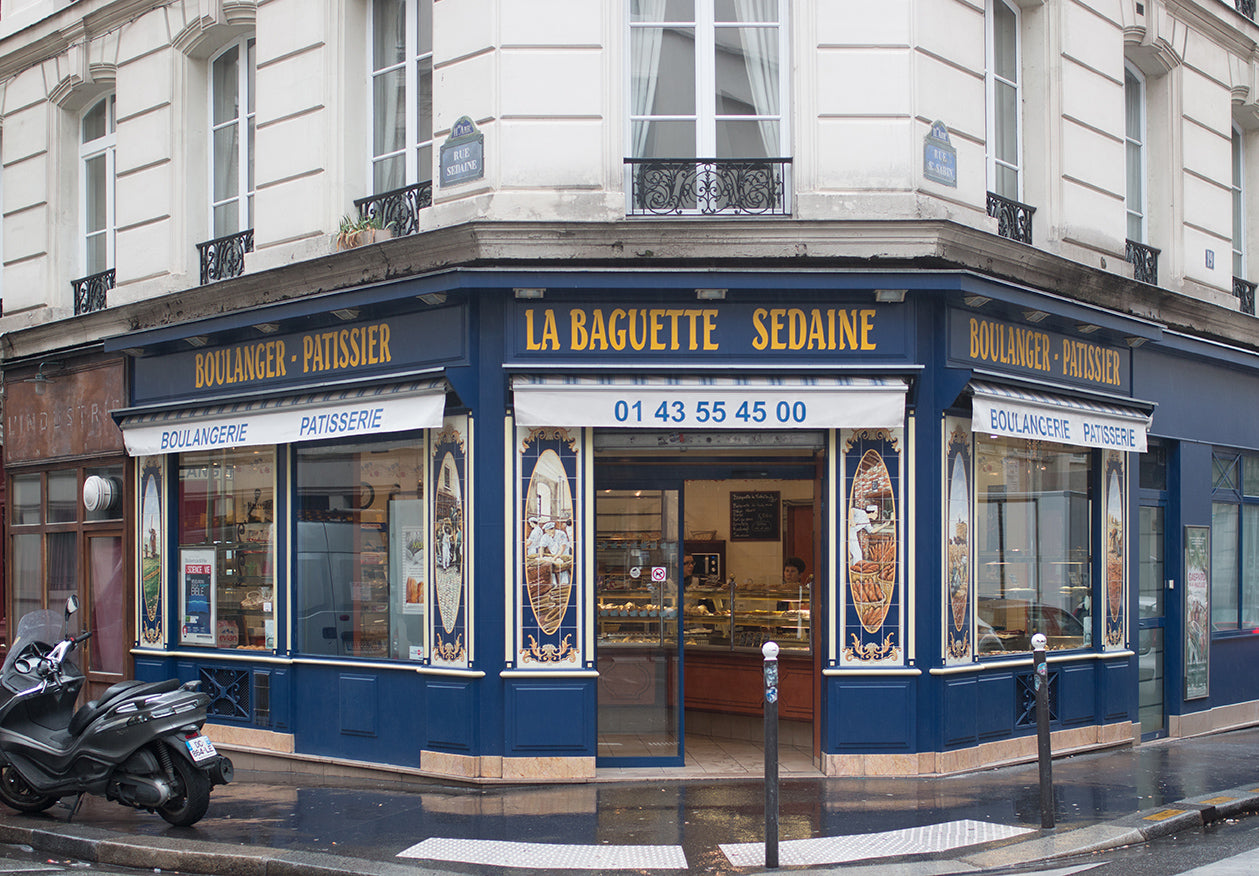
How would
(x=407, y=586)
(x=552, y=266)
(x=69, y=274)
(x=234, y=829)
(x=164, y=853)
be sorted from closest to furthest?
(x=164, y=853) → (x=234, y=829) → (x=552, y=266) → (x=407, y=586) → (x=69, y=274)

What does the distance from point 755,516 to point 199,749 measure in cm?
631

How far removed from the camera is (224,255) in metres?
12.1

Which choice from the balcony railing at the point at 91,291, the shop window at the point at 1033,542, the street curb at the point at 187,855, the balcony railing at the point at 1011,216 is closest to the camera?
the street curb at the point at 187,855

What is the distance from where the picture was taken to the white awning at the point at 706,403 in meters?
9.41

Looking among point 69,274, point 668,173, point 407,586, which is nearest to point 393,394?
point 407,586

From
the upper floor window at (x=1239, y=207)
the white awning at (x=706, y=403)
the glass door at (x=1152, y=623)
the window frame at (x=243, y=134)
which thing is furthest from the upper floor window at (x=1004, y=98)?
the window frame at (x=243, y=134)

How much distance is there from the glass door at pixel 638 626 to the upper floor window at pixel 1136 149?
6.50 m

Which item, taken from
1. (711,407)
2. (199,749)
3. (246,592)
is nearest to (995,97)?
(711,407)

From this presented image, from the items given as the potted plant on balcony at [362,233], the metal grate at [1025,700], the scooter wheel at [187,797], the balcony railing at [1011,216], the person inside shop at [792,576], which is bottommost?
the scooter wheel at [187,797]

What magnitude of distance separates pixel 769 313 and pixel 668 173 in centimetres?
140

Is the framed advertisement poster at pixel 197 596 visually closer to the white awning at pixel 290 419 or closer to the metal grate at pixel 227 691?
the metal grate at pixel 227 691

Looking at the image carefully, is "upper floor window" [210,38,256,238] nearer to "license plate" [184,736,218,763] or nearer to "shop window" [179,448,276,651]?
"shop window" [179,448,276,651]

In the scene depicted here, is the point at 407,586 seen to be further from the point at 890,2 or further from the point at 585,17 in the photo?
the point at 890,2

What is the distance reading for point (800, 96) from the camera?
9727 mm
